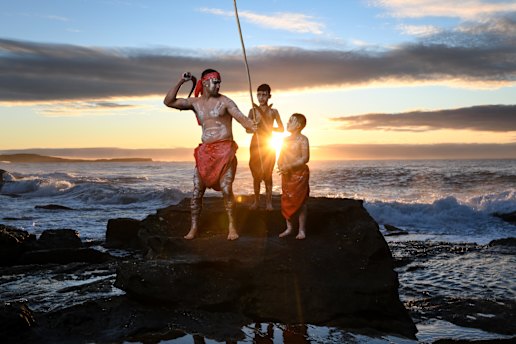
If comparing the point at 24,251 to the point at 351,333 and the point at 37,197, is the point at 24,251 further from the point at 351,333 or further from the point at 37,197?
the point at 37,197

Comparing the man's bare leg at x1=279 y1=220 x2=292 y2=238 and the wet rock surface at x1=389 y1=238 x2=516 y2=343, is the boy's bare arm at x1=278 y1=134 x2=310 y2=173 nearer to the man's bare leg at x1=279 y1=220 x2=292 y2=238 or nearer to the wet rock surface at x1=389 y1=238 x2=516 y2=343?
the man's bare leg at x1=279 y1=220 x2=292 y2=238

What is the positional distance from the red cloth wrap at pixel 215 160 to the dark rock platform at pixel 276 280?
1007mm

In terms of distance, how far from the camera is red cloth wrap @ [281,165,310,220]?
853 cm

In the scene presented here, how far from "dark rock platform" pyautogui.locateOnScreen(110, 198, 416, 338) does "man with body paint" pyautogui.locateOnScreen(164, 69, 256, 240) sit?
0.77 m

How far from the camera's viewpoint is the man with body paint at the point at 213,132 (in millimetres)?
7930

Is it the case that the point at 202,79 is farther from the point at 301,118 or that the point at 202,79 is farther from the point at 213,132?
the point at 301,118

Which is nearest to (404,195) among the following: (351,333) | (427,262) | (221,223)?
(427,262)

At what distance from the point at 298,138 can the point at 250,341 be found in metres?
3.90

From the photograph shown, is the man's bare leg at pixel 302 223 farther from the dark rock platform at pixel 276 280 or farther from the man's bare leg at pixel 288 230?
the dark rock platform at pixel 276 280

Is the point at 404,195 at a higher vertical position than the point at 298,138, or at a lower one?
lower

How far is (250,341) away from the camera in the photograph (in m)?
5.91

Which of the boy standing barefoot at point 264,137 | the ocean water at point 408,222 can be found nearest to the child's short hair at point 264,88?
the boy standing barefoot at point 264,137

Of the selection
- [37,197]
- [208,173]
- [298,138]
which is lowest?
[37,197]

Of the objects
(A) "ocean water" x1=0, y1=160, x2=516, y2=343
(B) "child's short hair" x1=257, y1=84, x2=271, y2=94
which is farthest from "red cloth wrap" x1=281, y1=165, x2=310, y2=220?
(A) "ocean water" x1=0, y1=160, x2=516, y2=343
